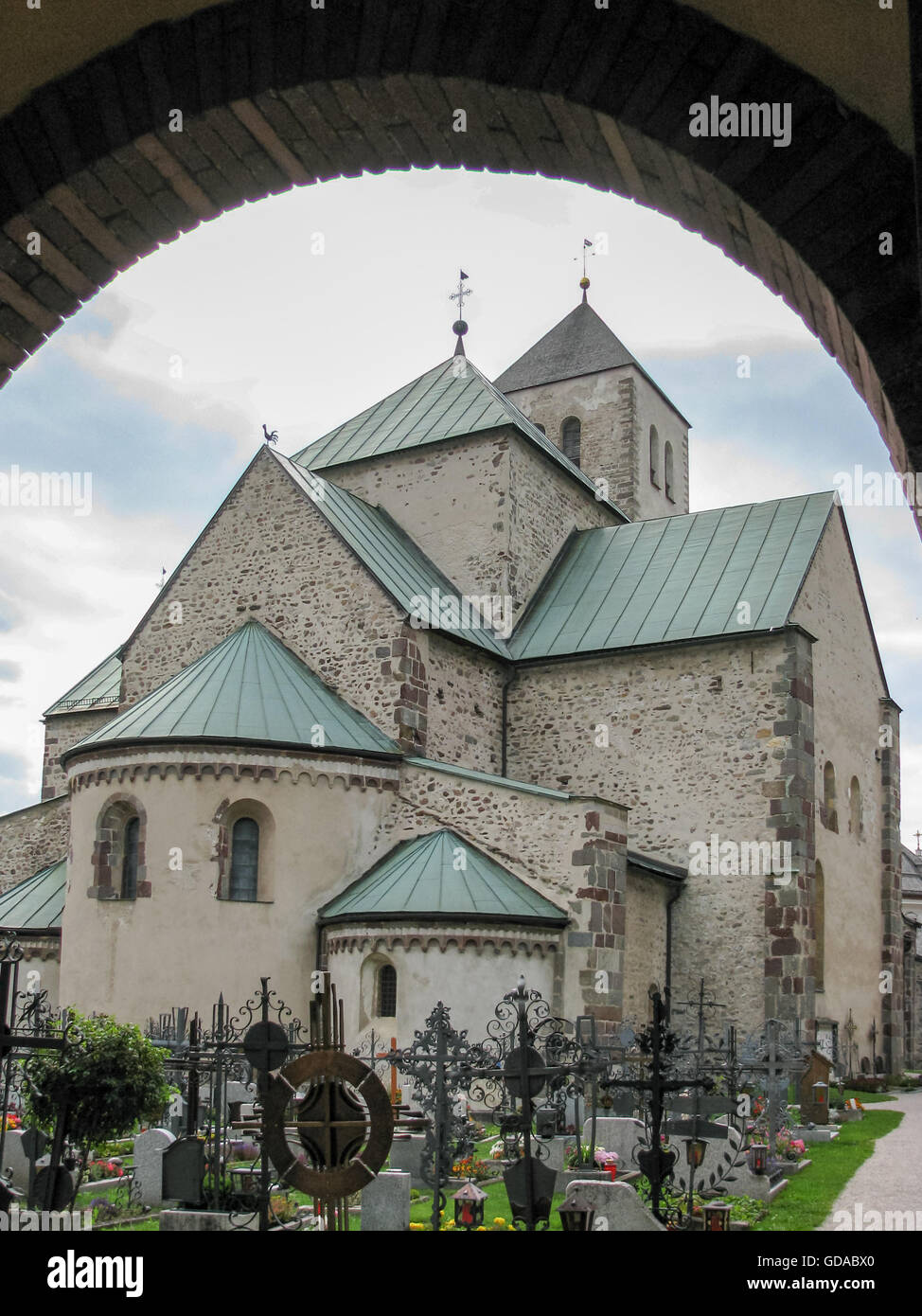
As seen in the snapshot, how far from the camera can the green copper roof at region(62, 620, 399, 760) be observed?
18953 mm

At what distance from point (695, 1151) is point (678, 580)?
579 inches

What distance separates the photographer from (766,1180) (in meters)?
11.7

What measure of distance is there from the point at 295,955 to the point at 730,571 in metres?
10.8

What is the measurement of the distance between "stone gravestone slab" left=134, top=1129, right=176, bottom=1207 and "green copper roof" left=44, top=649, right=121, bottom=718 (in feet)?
56.8

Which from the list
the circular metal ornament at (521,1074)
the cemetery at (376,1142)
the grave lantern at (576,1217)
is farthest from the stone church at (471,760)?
the grave lantern at (576,1217)

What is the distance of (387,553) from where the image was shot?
2356cm

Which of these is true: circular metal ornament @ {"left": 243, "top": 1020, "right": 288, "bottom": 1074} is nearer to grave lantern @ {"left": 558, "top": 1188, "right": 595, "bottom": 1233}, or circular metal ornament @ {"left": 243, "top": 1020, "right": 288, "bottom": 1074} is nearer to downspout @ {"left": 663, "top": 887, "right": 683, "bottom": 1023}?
grave lantern @ {"left": 558, "top": 1188, "right": 595, "bottom": 1233}

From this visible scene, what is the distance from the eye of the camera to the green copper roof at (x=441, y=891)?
57.6 feet

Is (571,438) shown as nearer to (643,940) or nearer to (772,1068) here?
(643,940)

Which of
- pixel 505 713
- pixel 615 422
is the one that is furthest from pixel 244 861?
pixel 615 422
